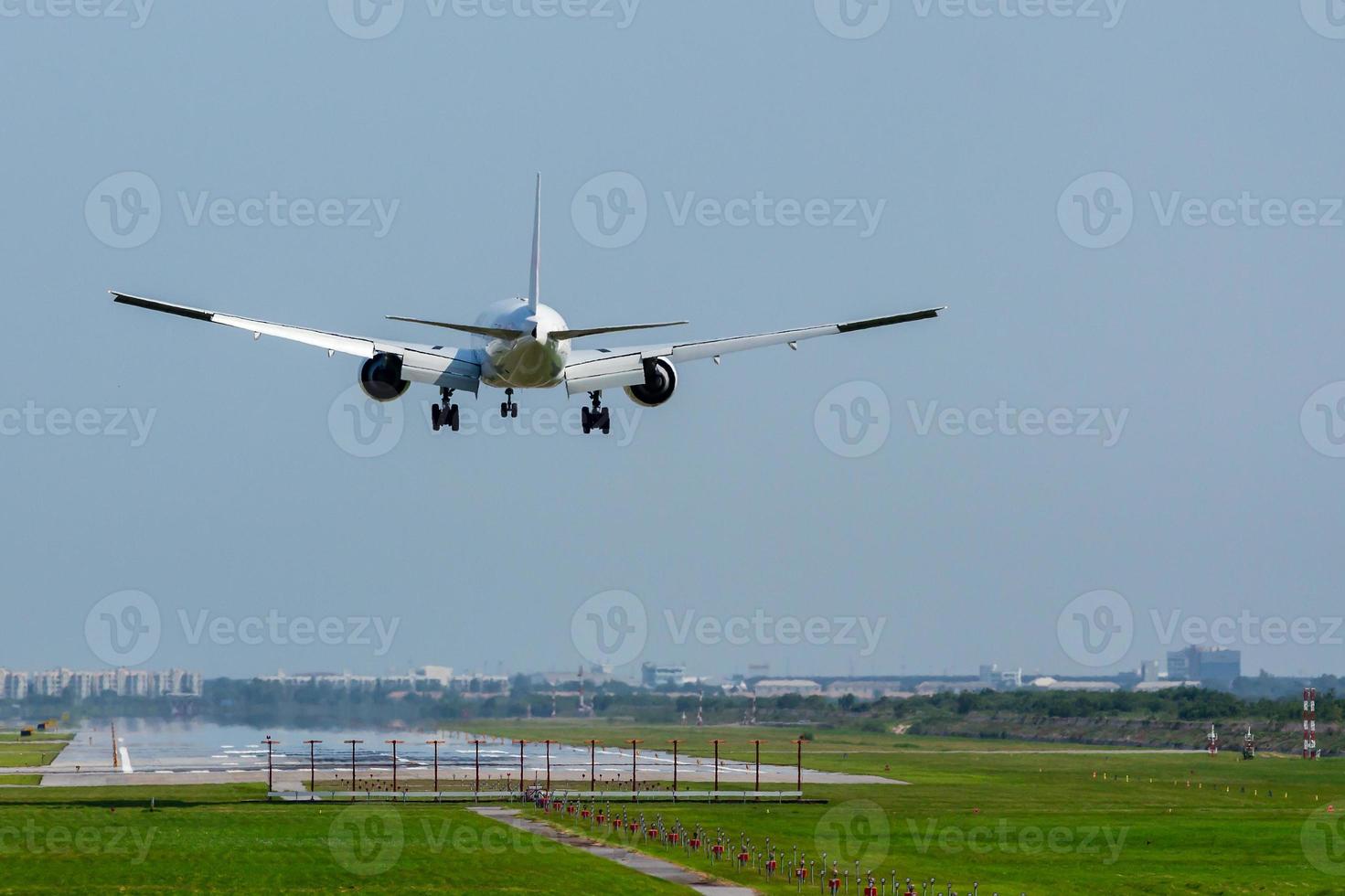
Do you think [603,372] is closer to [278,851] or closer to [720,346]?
[720,346]

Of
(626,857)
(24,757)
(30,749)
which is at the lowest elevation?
(30,749)

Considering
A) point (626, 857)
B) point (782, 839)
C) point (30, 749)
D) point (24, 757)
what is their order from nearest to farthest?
1. point (626, 857)
2. point (782, 839)
3. point (24, 757)
4. point (30, 749)

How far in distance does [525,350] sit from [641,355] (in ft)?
24.5

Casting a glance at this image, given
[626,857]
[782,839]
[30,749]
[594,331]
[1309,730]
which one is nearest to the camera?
[594,331]

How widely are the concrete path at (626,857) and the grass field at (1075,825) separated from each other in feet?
4.98

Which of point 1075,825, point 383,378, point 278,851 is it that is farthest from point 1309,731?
point 383,378

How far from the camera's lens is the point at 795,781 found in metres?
116

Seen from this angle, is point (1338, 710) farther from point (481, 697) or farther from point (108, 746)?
point (108, 746)

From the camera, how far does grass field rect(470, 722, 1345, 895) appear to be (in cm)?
6994

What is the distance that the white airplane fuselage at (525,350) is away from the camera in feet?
173

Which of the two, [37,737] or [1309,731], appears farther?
[37,737]

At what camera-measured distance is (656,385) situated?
60.2m

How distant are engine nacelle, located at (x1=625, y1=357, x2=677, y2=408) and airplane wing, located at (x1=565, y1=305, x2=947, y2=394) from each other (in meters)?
0.31

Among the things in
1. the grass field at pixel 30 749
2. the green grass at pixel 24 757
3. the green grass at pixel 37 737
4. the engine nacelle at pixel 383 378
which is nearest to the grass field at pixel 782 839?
the engine nacelle at pixel 383 378
